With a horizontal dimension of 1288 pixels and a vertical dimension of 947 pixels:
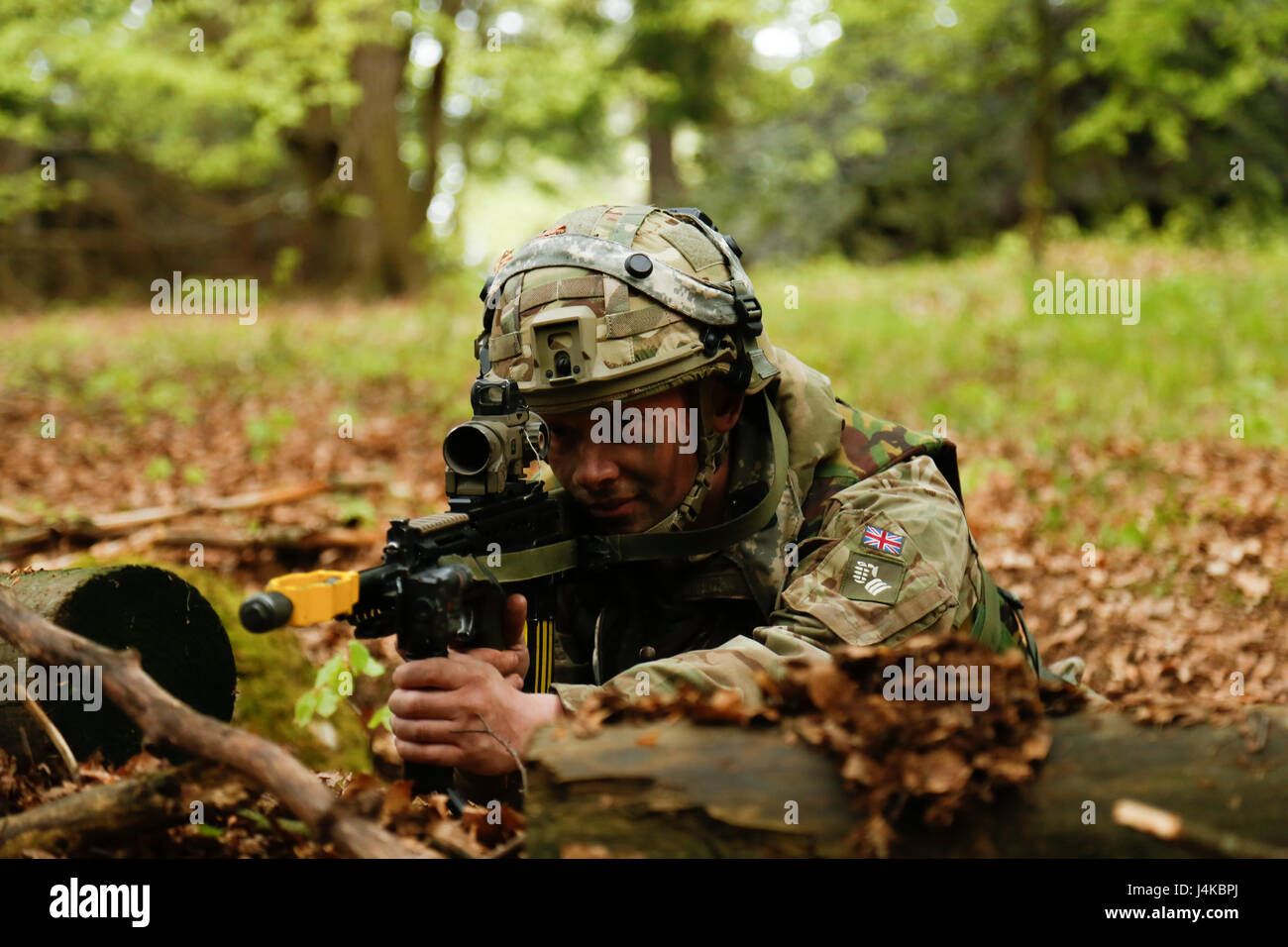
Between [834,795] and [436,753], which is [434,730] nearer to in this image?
[436,753]

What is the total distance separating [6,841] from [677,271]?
94.6 inches

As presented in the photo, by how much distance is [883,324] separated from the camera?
1309cm

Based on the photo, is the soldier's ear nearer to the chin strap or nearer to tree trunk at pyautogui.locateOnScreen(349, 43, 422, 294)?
the chin strap

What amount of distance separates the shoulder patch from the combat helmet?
26.6 inches

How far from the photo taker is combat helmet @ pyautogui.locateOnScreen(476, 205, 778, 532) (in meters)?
3.17

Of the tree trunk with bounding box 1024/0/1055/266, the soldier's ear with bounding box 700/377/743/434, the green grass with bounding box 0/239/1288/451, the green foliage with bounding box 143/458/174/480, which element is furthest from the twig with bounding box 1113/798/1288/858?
the tree trunk with bounding box 1024/0/1055/266

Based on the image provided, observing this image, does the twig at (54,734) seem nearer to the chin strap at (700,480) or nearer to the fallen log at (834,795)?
the fallen log at (834,795)

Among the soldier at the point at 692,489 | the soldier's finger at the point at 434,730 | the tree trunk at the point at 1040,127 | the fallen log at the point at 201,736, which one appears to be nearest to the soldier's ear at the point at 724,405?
the soldier at the point at 692,489

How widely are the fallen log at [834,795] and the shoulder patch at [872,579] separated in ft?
2.75

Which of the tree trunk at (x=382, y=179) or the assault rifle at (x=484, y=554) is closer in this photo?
the assault rifle at (x=484, y=554)

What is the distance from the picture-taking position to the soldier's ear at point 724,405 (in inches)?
141

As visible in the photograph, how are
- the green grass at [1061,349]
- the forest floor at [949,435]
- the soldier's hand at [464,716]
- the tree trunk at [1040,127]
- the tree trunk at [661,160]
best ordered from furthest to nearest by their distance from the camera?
the tree trunk at [661,160], the tree trunk at [1040,127], the green grass at [1061,349], the forest floor at [949,435], the soldier's hand at [464,716]
